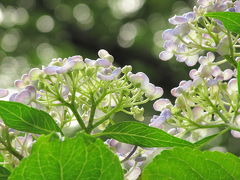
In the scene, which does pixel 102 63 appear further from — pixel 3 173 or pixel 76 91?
pixel 3 173

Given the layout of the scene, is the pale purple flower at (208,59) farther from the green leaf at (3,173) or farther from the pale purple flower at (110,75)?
the green leaf at (3,173)

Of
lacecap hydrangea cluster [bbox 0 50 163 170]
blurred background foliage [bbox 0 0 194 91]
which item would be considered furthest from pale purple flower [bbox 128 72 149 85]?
blurred background foliage [bbox 0 0 194 91]

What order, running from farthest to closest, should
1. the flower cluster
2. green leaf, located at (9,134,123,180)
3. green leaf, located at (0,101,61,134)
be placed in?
1. the flower cluster
2. green leaf, located at (0,101,61,134)
3. green leaf, located at (9,134,123,180)

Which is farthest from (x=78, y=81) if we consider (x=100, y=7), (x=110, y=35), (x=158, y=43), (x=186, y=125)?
A: (x=100, y=7)

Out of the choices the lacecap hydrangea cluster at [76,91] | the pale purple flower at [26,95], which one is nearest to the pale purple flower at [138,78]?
the lacecap hydrangea cluster at [76,91]

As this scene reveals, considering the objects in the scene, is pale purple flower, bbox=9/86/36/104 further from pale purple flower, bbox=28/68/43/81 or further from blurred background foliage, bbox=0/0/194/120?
blurred background foliage, bbox=0/0/194/120

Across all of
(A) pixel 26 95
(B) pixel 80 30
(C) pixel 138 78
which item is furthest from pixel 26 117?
(B) pixel 80 30
